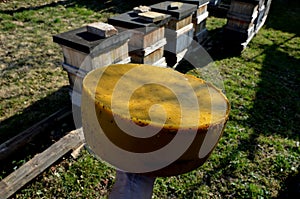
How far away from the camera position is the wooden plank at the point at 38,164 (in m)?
3.56

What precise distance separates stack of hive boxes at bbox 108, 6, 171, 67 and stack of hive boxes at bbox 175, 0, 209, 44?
6.33 ft

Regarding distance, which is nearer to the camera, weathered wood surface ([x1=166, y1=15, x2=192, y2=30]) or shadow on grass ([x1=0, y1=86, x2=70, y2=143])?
shadow on grass ([x1=0, y1=86, x2=70, y2=143])

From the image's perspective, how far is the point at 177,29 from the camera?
630 centimetres

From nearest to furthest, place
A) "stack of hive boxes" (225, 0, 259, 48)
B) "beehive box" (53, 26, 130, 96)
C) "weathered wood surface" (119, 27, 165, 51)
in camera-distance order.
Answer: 1. "beehive box" (53, 26, 130, 96)
2. "weathered wood surface" (119, 27, 165, 51)
3. "stack of hive boxes" (225, 0, 259, 48)

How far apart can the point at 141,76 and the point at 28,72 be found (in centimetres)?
557

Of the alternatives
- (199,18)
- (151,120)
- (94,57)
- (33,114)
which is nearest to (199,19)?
(199,18)

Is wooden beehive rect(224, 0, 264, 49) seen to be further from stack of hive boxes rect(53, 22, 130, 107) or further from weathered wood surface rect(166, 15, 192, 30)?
stack of hive boxes rect(53, 22, 130, 107)

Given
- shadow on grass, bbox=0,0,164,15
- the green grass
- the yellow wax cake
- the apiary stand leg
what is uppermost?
the yellow wax cake

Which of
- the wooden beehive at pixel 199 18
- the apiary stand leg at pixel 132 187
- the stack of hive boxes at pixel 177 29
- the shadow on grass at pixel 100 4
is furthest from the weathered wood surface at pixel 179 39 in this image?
the apiary stand leg at pixel 132 187

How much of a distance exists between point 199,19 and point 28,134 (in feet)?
18.0

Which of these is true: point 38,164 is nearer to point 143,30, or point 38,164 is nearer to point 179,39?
point 143,30

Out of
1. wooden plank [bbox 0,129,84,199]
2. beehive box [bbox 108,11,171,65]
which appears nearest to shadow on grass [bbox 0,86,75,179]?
wooden plank [bbox 0,129,84,199]

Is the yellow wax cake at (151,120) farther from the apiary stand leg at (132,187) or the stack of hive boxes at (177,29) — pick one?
the stack of hive boxes at (177,29)

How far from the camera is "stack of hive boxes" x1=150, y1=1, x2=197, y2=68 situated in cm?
602
